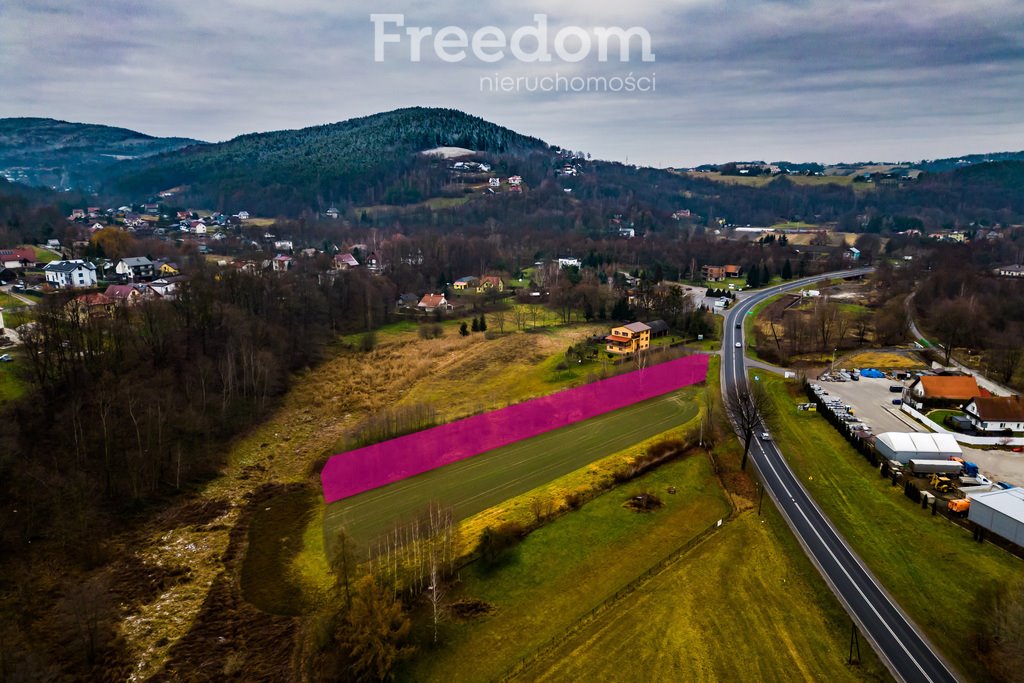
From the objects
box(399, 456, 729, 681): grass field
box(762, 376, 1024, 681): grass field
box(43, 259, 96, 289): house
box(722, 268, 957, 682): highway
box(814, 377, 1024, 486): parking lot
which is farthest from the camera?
box(43, 259, 96, 289): house

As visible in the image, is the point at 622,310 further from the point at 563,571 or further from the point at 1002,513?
the point at 563,571

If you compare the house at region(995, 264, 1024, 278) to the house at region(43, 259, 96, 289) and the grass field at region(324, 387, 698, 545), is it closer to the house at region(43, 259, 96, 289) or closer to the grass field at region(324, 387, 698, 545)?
the grass field at region(324, 387, 698, 545)

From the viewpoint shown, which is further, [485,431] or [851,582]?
[485,431]

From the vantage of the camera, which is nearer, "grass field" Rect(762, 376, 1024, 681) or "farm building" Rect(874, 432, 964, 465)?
"grass field" Rect(762, 376, 1024, 681)

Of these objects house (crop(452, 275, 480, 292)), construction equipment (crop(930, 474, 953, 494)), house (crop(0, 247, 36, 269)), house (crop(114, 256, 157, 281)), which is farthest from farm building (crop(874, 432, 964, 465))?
house (crop(0, 247, 36, 269))

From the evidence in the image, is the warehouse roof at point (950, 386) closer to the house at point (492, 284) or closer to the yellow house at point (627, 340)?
the yellow house at point (627, 340)

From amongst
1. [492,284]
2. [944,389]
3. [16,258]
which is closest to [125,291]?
[16,258]
